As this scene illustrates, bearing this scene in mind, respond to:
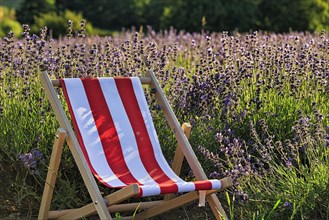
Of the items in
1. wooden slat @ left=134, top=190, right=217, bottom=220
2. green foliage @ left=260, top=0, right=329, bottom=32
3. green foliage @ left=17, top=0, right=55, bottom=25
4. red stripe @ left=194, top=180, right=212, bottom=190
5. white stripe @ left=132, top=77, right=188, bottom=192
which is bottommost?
wooden slat @ left=134, top=190, right=217, bottom=220

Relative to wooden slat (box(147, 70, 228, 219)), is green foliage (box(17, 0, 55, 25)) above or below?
above

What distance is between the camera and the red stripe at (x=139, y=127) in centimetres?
458

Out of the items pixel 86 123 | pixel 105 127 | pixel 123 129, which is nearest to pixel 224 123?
pixel 123 129

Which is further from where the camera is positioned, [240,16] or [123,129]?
[240,16]

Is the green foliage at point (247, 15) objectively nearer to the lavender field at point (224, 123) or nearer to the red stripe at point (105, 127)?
the lavender field at point (224, 123)

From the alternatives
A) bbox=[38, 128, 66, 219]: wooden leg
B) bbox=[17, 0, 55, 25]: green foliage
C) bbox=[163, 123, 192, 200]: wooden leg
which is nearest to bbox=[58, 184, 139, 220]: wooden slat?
bbox=[38, 128, 66, 219]: wooden leg

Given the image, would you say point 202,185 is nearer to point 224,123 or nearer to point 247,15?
point 224,123

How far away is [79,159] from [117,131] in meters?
0.58

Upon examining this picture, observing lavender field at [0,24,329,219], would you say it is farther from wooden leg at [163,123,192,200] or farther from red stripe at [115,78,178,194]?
red stripe at [115,78,178,194]

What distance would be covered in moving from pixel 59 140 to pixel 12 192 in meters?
0.91

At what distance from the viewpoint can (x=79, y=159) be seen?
416cm

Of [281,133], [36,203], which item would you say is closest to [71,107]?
[36,203]

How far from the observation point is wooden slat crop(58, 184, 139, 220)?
3854 mm

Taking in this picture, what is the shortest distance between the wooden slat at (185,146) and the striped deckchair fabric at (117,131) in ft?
0.35
